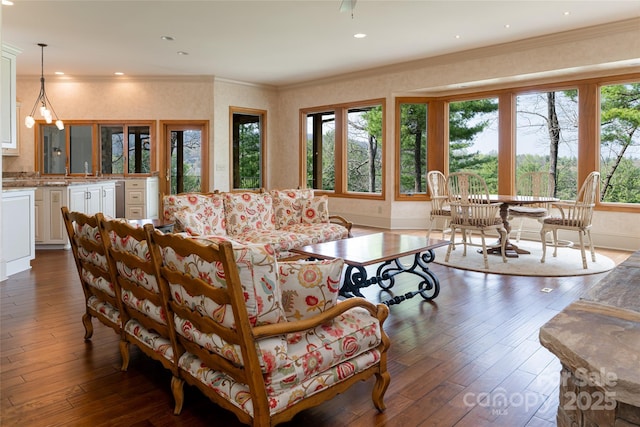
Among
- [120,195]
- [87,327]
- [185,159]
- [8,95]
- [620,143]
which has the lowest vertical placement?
[87,327]

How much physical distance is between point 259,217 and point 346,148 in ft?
14.9

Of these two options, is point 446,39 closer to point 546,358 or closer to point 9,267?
point 546,358

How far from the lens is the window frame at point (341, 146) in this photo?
8.24 m

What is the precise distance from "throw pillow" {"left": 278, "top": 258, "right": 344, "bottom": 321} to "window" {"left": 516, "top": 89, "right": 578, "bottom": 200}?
6.01 m

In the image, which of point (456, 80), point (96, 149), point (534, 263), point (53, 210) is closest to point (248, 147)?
point (96, 149)

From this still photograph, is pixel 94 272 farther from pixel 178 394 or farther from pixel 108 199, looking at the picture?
pixel 108 199

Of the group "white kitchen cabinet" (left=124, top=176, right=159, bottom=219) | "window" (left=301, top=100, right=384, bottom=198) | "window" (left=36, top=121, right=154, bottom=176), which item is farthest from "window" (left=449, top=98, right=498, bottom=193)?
"window" (left=36, top=121, right=154, bottom=176)

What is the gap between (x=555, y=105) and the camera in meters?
6.64

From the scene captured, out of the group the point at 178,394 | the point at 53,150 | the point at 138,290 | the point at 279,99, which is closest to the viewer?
the point at 178,394

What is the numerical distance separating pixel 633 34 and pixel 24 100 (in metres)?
10.1

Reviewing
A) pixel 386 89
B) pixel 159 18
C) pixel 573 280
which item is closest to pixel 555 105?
pixel 386 89

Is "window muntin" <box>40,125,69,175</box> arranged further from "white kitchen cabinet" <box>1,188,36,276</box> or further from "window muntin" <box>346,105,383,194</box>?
"window muntin" <box>346,105,383,194</box>

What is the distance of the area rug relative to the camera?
4652 mm

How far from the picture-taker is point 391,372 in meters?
2.39
